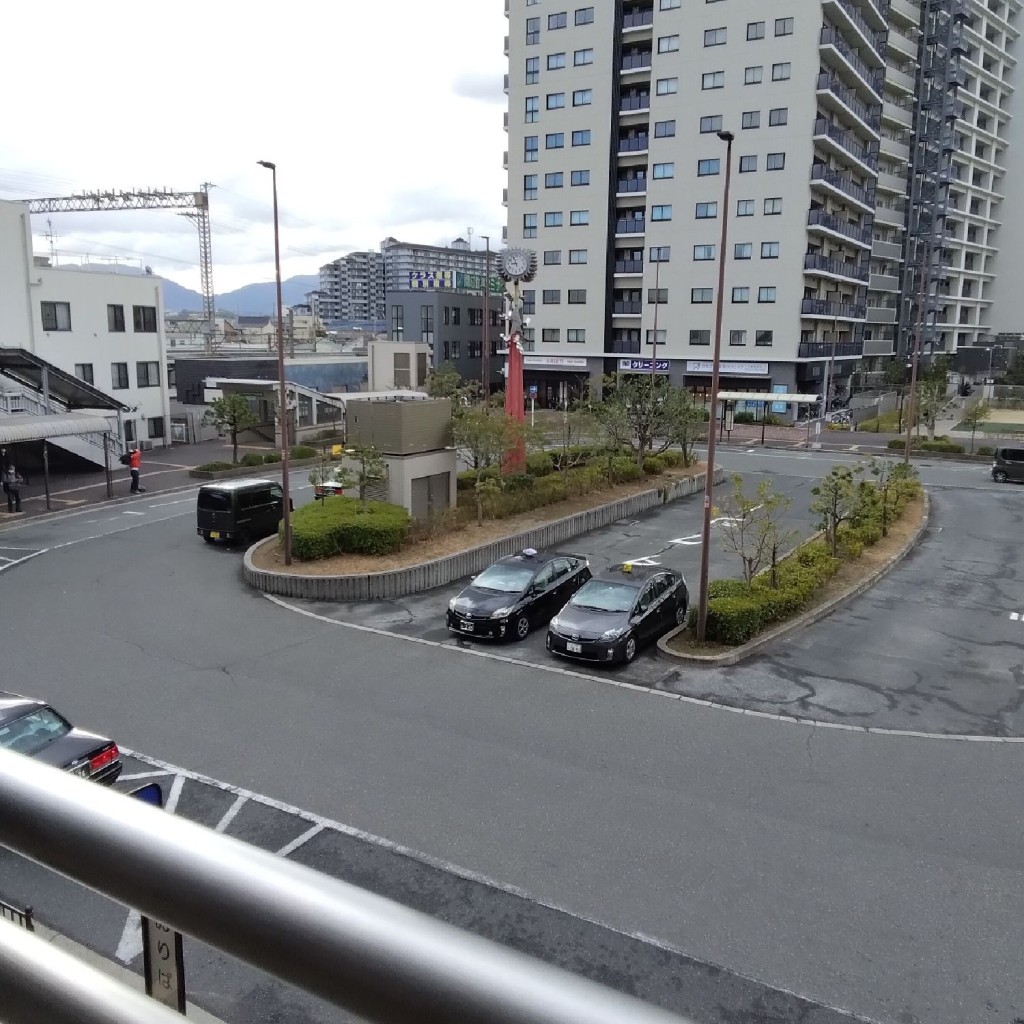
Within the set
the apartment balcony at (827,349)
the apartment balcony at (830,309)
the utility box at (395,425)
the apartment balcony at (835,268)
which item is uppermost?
the apartment balcony at (835,268)

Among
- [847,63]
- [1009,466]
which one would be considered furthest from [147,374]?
[847,63]

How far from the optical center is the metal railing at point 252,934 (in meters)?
0.93

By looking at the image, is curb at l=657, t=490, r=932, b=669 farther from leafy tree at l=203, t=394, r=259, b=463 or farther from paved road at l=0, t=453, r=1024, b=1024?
leafy tree at l=203, t=394, r=259, b=463

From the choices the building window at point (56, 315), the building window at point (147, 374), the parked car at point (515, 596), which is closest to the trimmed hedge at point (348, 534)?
Answer: the parked car at point (515, 596)

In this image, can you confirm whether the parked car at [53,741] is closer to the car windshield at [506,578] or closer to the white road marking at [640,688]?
the white road marking at [640,688]

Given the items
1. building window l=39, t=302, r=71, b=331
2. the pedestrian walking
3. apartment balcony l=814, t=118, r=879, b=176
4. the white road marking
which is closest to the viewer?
the white road marking

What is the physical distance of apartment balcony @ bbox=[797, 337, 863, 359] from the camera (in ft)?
183

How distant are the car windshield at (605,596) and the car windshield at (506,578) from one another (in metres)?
1.24

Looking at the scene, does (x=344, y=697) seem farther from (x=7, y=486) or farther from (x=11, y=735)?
(x=7, y=486)

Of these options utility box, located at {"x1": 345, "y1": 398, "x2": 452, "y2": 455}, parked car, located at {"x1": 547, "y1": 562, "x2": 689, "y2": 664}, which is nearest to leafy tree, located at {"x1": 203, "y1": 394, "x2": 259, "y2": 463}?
utility box, located at {"x1": 345, "y1": 398, "x2": 452, "y2": 455}

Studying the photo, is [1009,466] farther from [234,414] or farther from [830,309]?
[234,414]

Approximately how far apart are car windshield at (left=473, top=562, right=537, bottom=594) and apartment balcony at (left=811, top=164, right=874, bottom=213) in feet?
151

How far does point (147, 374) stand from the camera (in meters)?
41.5

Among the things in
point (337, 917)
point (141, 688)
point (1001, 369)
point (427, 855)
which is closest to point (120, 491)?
point (141, 688)
